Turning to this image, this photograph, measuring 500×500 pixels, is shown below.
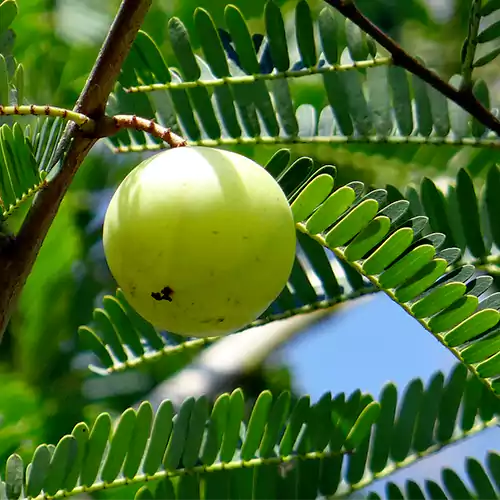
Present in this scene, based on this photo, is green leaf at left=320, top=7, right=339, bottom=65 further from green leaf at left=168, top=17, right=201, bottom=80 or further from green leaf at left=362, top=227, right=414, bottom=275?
green leaf at left=362, top=227, right=414, bottom=275

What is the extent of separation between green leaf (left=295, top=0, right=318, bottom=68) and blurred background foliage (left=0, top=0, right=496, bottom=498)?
0.90 ft

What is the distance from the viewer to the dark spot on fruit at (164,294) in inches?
31.0

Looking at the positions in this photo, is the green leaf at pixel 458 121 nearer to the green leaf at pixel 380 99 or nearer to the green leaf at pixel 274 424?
the green leaf at pixel 380 99

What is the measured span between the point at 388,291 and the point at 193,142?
0.34 meters

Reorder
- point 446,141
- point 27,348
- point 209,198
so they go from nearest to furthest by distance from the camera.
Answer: point 209,198
point 446,141
point 27,348

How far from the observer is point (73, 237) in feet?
5.65

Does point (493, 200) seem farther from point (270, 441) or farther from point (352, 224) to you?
point (270, 441)

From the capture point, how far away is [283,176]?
3.41 ft

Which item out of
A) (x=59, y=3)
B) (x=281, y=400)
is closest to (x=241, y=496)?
(x=281, y=400)

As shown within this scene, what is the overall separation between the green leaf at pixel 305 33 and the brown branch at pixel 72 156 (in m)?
0.36

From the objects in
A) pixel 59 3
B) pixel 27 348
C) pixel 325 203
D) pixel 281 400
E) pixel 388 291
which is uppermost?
pixel 59 3

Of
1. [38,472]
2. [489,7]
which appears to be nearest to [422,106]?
[489,7]

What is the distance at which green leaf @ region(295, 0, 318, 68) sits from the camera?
1.18 meters

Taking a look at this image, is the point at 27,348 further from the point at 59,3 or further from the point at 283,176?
the point at 283,176
